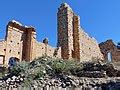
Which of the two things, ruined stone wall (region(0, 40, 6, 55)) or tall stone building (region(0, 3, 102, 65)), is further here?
ruined stone wall (region(0, 40, 6, 55))

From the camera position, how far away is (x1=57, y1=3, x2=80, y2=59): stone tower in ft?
89.5

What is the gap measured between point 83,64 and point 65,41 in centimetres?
1019

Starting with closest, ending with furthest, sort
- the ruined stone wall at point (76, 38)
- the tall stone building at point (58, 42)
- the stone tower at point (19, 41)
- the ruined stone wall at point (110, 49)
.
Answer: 1. the tall stone building at point (58, 42)
2. the ruined stone wall at point (76, 38)
3. the stone tower at point (19, 41)
4. the ruined stone wall at point (110, 49)

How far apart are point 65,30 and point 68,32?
347 millimetres

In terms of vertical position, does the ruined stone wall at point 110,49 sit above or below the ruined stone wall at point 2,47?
above

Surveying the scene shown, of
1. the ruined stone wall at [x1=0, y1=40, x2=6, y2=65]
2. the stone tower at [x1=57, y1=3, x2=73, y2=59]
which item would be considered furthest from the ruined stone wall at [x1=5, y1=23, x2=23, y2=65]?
the stone tower at [x1=57, y1=3, x2=73, y2=59]

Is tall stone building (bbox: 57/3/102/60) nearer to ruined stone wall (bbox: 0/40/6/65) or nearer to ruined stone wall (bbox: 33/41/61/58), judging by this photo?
ruined stone wall (bbox: 33/41/61/58)


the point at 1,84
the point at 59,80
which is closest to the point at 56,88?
the point at 59,80

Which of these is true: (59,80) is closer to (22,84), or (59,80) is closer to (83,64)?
(22,84)

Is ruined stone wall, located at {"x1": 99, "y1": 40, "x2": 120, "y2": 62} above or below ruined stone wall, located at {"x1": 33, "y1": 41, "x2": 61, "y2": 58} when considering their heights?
above

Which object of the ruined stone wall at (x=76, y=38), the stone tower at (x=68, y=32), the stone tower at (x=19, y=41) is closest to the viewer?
the stone tower at (x=68, y=32)

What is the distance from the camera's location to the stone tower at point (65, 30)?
27156 mm

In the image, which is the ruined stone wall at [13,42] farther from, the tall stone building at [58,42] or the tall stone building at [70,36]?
the tall stone building at [70,36]

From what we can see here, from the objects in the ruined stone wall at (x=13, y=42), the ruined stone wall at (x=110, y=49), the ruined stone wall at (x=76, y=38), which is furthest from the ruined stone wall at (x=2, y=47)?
the ruined stone wall at (x=110, y=49)
